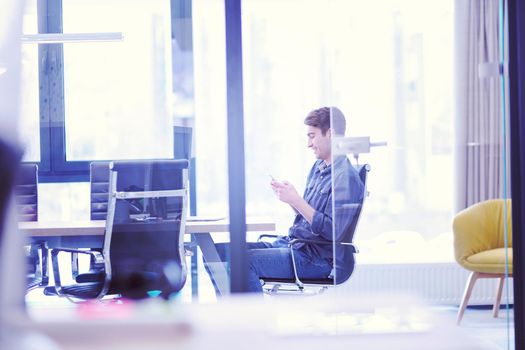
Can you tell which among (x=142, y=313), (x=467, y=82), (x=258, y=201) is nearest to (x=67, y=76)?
(x=258, y=201)

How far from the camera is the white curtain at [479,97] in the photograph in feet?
11.1

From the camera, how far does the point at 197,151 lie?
3572 mm

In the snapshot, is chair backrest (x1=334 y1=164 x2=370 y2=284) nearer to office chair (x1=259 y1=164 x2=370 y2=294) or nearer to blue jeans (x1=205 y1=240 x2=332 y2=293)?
office chair (x1=259 y1=164 x2=370 y2=294)

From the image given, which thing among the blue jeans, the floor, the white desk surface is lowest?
the floor

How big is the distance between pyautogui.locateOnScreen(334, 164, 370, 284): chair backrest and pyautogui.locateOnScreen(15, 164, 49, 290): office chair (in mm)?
1407

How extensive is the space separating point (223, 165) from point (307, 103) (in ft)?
1.97

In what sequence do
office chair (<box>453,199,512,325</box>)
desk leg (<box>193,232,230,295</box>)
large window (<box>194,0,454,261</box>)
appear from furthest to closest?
Answer: 1. office chair (<box>453,199,512,325</box>)
2. desk leg (<box>193,232,230,295</box>)
3. large window (<box>194,0,454,261</box>)

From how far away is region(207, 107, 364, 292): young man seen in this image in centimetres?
311

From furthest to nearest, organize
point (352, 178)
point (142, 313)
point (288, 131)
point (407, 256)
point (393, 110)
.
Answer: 1. point (288, 131)
2. point (407, 256)
3. point (393, 110)
4. point (352, 178)
5. point (142, 313)

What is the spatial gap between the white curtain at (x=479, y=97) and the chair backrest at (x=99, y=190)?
1.76 meters

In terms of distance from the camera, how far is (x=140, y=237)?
3.39m

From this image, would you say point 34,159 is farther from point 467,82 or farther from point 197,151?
point 467,82

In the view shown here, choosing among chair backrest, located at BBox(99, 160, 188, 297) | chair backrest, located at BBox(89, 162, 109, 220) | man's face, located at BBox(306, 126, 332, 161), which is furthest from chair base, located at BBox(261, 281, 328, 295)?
chair backrest, located at BBox(89, 162, 109, 220)

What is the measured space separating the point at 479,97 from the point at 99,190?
1.89 m
